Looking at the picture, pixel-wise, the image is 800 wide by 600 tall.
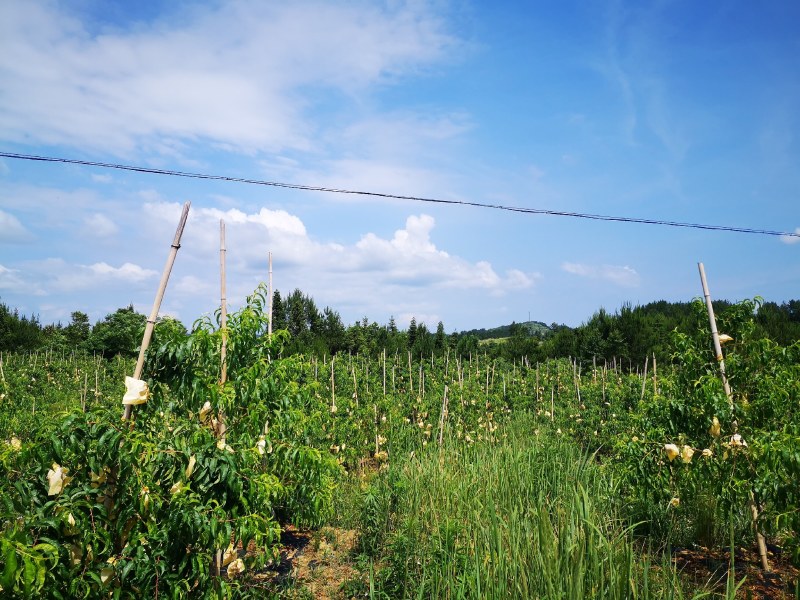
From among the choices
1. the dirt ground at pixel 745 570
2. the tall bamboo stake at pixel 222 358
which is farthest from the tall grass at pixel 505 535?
the tall bamboo stake at pixel 222 358

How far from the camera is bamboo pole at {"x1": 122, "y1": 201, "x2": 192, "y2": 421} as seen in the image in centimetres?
297

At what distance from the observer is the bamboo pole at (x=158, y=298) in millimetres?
2967

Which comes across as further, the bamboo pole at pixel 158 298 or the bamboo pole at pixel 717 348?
the bamboo pole at pixel 717 348

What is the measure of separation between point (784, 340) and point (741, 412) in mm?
22971

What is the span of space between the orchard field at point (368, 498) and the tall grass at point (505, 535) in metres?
0.02

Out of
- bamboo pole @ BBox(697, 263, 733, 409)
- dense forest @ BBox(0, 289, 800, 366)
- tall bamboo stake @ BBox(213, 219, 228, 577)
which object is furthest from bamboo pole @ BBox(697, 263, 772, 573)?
dense forest @ BBox(0, 289, 800, 366)

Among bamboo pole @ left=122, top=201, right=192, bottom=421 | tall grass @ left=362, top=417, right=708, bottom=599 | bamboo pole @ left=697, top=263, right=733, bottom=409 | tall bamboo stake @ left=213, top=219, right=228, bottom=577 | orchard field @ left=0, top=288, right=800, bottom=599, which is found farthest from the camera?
bamboo pole @ left=697, top=263, right=733, bottom=409

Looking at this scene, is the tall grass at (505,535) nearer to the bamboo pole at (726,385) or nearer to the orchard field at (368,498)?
the orchard field at (368,498)

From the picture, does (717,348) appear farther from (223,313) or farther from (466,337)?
(466,337)

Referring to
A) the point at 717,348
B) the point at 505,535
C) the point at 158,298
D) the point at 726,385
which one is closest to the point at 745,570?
the point at 726,385

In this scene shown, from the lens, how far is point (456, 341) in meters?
29.2

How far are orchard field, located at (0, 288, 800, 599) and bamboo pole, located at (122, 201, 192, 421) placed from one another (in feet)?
0.67

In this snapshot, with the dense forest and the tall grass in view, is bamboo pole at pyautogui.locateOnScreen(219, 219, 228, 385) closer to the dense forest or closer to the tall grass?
the tall grass

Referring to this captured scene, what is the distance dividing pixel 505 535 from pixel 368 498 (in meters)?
1.81
